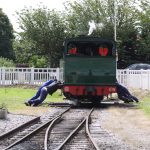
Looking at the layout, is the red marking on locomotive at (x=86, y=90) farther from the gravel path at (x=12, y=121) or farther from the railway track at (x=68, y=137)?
the railway track at (x=68, y=137)

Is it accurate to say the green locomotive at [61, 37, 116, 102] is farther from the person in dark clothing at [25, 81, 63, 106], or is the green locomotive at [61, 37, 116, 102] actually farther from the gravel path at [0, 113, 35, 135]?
the gravel path at [0, 113, 35, 135]

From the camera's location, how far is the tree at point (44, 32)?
5731 centimetres

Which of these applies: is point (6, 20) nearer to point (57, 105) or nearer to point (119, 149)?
point (57, 105)

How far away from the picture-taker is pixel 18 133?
53.7 feet

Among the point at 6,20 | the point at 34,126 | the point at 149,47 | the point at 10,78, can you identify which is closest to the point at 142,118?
the point at 34,126

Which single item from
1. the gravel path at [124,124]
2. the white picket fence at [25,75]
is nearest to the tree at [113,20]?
the white picket fence at [25,75]

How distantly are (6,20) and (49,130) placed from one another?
67501 millimetres

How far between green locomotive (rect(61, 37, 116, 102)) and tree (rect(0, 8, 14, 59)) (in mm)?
51515

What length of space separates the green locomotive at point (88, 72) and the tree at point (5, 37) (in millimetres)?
51515

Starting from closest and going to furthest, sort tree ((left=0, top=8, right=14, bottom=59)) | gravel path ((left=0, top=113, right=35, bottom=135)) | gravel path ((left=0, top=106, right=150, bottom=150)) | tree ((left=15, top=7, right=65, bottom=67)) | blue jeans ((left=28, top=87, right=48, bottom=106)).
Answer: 1. gravel path ((left=0, top=106, right=150, bottom=150))
2. gravel path ((left=0, top=113, right=35, bottom=135))
3. blue jeans ((left=28, top=87, right=48, bottom=106))
4. tree ((left=15, top=7, right=65, bottom=67))
5. tree ((left=0, top=8, right=14, bottom=59))

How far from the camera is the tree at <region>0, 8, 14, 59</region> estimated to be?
78.6m

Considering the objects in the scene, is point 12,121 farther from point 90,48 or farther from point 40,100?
point 90,48

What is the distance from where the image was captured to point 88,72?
26.9 m

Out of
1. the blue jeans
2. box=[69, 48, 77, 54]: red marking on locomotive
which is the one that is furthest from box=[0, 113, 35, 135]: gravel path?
box=[69, 48, 77, 54]: red marking on locomotive
